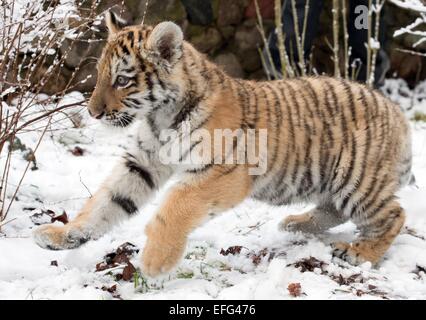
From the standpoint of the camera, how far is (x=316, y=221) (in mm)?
3479

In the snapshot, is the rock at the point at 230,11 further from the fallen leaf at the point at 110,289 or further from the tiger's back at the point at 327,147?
the fallen leaf at the point at 110,289

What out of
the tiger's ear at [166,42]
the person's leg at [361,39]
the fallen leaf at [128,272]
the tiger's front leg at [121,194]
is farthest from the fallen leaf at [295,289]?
the person's leg at [361,39]

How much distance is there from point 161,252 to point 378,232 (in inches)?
43.4

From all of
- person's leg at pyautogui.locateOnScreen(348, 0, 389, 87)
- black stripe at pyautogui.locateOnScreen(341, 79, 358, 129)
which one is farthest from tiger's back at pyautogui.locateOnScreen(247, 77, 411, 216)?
person's leg at pyautogui.locateOnScreen(348, 0, 389, 87)

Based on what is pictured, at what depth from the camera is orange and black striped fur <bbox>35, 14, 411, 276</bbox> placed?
282cm

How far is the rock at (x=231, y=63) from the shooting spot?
6316 millimetres

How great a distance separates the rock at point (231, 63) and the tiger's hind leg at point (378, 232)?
133 inches

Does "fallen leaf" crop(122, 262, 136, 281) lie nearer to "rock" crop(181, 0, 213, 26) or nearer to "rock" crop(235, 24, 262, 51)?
"rock" crop(181, 0, 213, 26)

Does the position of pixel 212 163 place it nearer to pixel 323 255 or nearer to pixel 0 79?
pixel 323 255

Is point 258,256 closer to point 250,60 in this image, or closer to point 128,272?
point 128,272

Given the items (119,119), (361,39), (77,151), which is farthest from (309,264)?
(361,39)

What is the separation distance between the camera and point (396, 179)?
322 cm

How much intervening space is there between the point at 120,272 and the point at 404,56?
466cm

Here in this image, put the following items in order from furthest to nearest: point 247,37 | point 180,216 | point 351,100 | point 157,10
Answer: point 247,37, point 157,10, point 351,100, point 180,216
